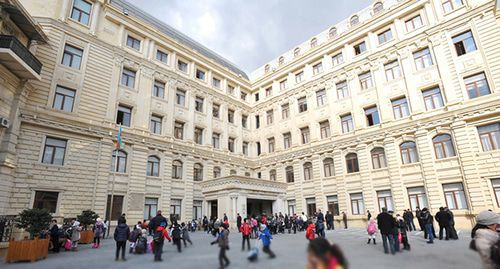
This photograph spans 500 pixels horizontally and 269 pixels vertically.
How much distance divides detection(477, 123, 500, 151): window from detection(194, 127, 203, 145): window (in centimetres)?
2546

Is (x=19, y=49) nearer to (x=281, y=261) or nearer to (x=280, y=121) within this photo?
(x=281, y=261)

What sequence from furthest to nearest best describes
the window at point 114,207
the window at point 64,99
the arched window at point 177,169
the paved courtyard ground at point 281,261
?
the arched window at point 177,169
the window at point 114,207
the window at point 64,99
the paved courtyard ground at point 281,261

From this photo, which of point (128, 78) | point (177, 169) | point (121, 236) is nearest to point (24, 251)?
point (121, 236)

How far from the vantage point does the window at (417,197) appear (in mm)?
22219

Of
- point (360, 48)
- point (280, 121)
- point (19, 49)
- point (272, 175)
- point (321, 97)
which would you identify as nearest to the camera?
point (19, 49)

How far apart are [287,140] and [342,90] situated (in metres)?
8.80

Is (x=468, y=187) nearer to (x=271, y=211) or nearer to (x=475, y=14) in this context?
(x=475, y=14)

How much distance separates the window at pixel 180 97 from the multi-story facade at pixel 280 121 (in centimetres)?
14

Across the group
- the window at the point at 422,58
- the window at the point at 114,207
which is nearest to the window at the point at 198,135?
the window at the point at 114,207

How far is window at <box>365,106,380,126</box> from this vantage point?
26469 millimetres

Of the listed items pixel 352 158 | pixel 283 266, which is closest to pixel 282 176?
pixel 352 158

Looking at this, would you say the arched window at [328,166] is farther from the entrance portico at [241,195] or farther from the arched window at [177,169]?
the arched window at [177,169]

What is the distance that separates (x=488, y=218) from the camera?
445cm

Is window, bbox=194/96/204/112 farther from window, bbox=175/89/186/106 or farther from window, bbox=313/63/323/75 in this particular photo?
window, bbox=313/63/323/75
